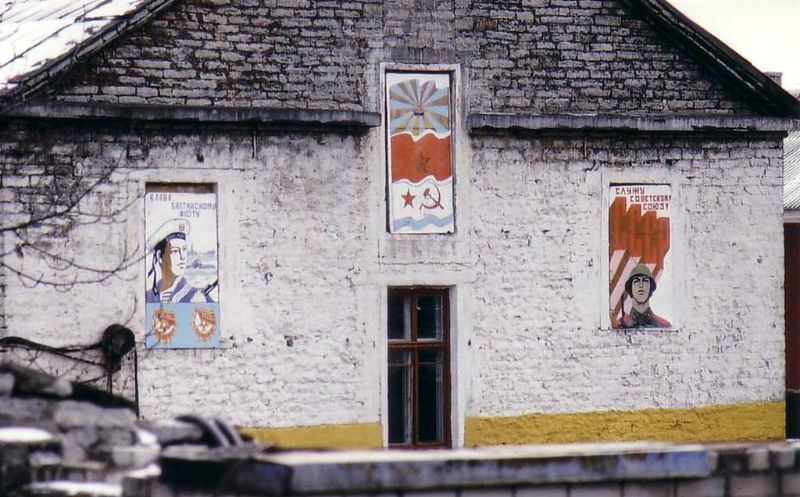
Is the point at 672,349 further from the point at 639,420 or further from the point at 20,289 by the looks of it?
the point at 20,289

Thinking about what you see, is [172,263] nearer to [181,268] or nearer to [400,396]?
[181,268]

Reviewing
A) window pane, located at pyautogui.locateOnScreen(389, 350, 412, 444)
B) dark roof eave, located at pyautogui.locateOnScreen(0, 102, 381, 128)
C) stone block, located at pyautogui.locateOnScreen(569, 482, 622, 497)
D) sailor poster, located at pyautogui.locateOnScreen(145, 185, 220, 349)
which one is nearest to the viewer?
stone block, located at pyautogui.locateOnScreen(569, 482, 622, 497)

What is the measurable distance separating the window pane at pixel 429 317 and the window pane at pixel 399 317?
0.37 ft

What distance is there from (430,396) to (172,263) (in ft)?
10.0

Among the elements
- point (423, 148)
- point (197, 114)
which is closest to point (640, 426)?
point (423, 148)

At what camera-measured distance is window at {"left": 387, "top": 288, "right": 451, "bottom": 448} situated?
1680 centimetres

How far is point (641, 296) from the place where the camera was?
17.4 metres

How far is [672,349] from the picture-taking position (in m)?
17.5

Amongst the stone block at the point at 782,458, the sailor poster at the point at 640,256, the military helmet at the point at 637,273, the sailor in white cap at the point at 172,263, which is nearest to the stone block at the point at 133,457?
the stone block at the point at 782,458

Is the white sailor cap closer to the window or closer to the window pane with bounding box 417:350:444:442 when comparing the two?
the window

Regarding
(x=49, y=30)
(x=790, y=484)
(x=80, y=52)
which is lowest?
(x=790, y=484)

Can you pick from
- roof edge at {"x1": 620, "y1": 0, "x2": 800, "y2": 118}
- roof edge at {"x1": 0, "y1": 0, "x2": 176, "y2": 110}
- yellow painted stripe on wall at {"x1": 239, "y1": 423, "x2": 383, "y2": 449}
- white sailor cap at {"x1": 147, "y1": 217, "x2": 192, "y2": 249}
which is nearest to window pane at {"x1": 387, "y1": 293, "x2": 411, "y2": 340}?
yellow painted stripe on wall at {"x1": 239, "y1": 423, "x2": 383, "y2": 449}

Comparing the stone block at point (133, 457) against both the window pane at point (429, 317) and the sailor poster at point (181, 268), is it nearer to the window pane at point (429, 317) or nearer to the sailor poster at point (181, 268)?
the sailor poster at point (181, 268)

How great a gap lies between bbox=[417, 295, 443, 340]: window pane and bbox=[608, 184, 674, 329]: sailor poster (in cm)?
182
